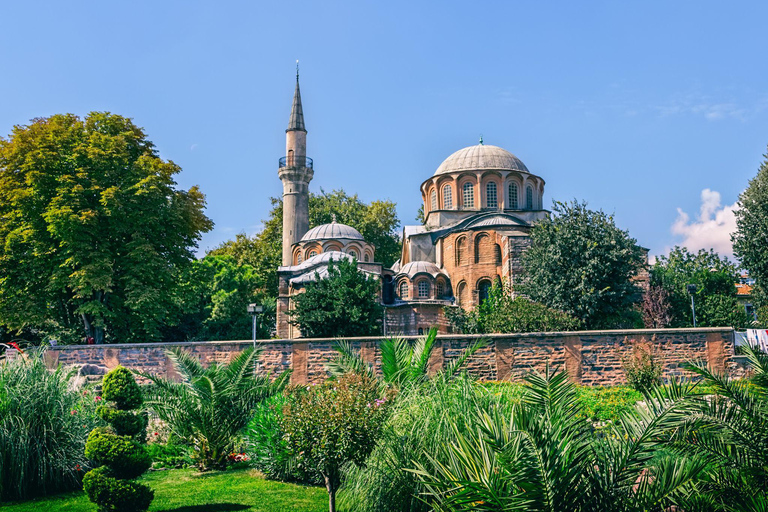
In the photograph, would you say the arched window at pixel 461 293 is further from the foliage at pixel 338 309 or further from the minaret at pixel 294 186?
the minaret at pixel 294 186

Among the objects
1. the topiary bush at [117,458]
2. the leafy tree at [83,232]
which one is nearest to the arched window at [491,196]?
the leafy tree at [83,232]

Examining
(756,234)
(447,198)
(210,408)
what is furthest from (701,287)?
(210,408)

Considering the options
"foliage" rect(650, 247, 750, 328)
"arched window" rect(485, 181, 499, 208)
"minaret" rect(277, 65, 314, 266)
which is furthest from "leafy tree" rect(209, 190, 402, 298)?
"foliage" rect(650, 247, 750, 328)

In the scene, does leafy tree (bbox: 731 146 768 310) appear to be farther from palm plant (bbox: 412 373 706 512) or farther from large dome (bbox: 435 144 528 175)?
palm plant (bbox: 412 373 706 512)

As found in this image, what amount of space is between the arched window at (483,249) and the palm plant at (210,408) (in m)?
23.5

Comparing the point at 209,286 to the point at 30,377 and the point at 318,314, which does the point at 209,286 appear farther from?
the point at 30,377

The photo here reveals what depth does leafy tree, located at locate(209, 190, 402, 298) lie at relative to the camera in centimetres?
4769

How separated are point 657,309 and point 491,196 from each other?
11.3 m

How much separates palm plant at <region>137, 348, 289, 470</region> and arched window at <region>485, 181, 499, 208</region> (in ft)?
90.1

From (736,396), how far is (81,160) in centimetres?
2140

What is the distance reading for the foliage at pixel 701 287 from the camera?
29.8m

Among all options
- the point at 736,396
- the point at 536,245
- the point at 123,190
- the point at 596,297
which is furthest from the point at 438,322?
the point at 736,396

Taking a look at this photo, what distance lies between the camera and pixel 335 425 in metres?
7.52

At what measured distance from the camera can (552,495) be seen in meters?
5.17
